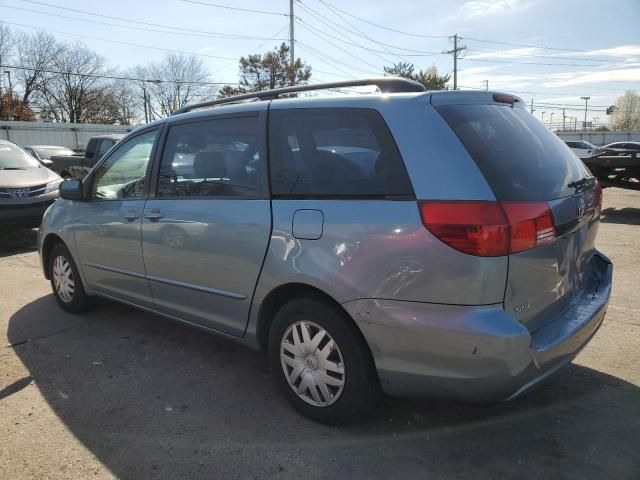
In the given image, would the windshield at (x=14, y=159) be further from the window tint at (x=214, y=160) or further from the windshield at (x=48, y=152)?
the windshield at (x=48, y=152)

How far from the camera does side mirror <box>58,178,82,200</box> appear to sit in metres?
4.39

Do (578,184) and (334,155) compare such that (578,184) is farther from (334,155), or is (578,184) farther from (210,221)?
(210,221)

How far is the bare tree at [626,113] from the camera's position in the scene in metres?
97.1

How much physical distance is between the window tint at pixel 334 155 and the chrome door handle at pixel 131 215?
132 centimetres

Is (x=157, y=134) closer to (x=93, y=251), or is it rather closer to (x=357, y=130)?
(x=93, y=251)

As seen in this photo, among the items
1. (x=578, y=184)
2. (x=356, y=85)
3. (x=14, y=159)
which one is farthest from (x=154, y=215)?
(x=14, y=159)

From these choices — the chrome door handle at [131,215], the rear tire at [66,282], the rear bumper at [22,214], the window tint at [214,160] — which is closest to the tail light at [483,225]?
the window tint at [214,160]

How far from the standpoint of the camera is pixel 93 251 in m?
4.32

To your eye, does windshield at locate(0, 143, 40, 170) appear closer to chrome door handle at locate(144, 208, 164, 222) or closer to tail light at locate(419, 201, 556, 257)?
chrome door handle at locate(144, 208, 164, 222)

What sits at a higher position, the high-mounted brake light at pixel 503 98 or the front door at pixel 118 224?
the high-mounted brake light at pixel 503 98

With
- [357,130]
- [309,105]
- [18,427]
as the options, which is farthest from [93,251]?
[357,130]

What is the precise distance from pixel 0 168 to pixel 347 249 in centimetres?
817

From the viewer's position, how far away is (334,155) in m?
2.81

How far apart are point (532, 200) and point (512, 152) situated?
0.98ft
